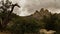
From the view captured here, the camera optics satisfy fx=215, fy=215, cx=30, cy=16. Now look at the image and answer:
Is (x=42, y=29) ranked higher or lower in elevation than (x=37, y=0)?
lower

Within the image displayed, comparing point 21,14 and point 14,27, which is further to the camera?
point 21,14

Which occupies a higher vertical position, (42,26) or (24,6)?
(24,6)

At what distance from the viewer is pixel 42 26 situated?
202 cm

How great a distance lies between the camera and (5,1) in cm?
209

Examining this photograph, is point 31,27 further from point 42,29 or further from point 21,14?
point 21,14

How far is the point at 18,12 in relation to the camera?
2.18 m

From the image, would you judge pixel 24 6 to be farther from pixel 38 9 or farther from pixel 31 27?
pixel 31 27

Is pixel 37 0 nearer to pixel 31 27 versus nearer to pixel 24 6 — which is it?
pixel 24 6

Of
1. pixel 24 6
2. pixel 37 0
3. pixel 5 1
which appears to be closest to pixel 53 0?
pixel 37 0

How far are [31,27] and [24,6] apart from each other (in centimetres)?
31

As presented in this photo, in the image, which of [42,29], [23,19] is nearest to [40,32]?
[42,29]

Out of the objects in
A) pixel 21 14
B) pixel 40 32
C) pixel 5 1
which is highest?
pixel 5 1

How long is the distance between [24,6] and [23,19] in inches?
8.5

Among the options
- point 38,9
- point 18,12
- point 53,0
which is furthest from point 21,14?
point 53,0
